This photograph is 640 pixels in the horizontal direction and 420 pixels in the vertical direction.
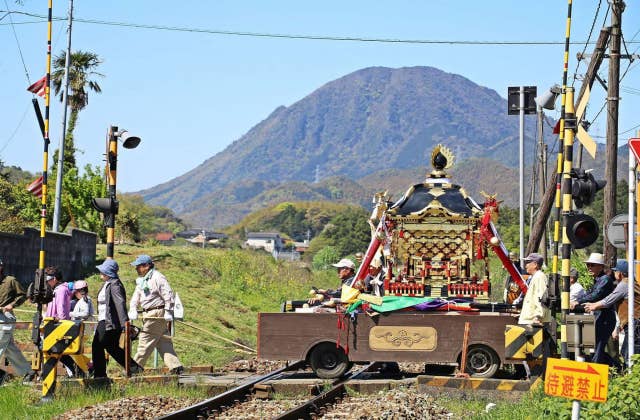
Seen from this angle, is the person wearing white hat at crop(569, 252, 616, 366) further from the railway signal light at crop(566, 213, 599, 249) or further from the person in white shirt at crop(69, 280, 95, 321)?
the person in white shirt at crop(69, 280, 95, 321)

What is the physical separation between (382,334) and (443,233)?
349 centimetres

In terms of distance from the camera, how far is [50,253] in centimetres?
3238

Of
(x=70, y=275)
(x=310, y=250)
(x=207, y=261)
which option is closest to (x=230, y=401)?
(x=70, y=275)

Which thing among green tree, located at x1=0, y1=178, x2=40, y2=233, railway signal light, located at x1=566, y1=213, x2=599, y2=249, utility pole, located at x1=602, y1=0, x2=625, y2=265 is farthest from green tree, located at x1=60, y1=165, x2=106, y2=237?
railway signal light, located at x1=566, y1=213, x2=599, y2=249

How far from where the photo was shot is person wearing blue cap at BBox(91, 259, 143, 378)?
627 inches

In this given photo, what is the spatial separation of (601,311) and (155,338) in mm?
7094

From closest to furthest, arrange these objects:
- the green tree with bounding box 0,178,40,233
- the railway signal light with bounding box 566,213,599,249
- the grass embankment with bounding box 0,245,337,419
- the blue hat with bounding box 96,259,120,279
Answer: the railway signal light with bounding box 566,213,599,249 < the grass embankment with bounding box 0,245,337,419 < the blue hat with bounding box 96,259,120,279 < the green tree with bounding box 0,178,40,233

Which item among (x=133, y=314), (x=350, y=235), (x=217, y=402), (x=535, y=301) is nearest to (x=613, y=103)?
(x=535, y=301)

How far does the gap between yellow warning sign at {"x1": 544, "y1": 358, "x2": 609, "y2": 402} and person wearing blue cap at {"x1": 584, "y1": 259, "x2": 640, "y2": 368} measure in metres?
5.01

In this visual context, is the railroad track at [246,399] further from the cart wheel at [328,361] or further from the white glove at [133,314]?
the white glove at [133,314]

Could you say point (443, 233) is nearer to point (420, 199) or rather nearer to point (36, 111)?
point (420, 199)

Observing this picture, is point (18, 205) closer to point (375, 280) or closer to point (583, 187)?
point (375, 280)

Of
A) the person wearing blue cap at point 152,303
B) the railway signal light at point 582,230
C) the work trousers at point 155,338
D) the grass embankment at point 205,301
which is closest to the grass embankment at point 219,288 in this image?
the grass embankment at point 205,301

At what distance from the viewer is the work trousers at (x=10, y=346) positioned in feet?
54.0
